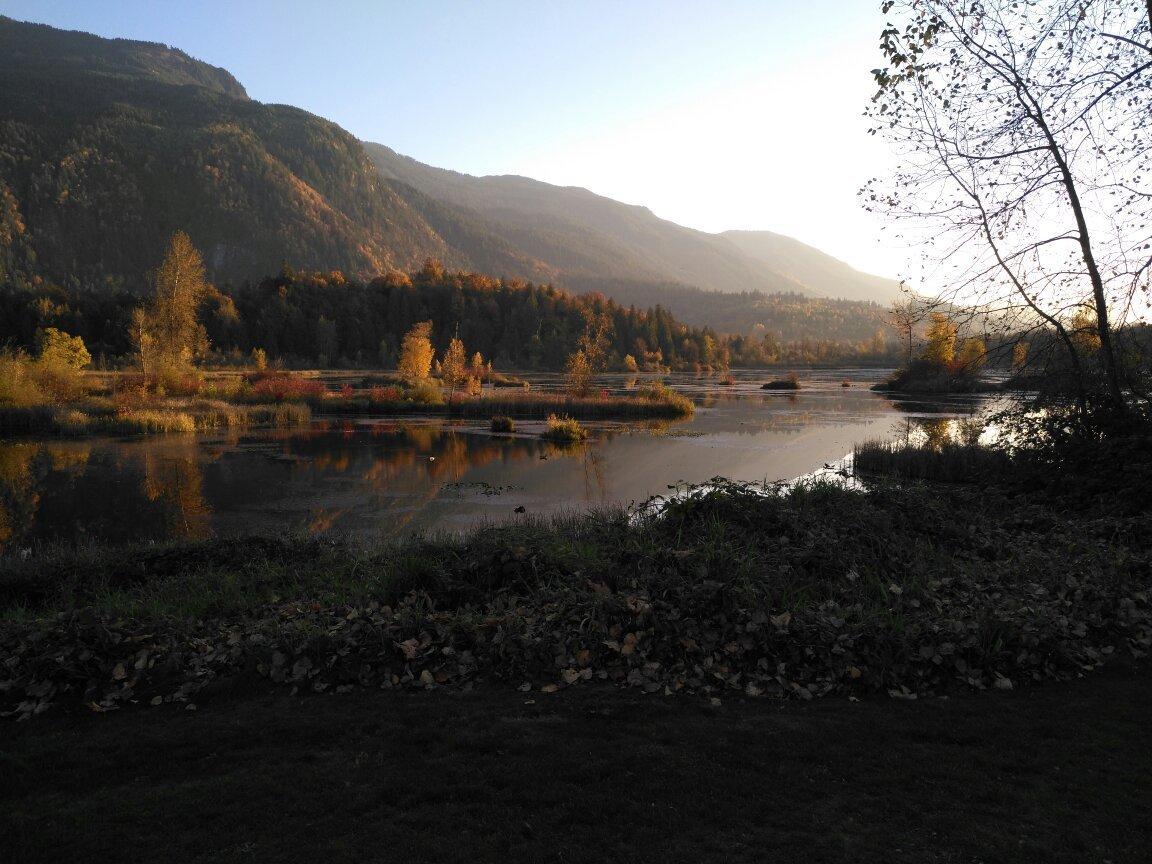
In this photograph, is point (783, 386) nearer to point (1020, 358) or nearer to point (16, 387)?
point (1020, 358)

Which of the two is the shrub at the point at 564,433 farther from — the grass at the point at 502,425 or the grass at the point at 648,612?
the grass at the point at 648,612

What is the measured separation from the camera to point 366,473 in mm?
24562

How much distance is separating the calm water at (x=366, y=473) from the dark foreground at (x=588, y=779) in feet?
32.1

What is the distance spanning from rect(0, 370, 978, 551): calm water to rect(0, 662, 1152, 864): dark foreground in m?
9.77

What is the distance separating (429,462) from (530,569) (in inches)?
757

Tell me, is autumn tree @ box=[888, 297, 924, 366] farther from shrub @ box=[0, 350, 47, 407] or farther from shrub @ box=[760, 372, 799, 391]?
shrub @ box=[760, 372, 799, 391]

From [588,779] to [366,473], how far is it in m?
21.5

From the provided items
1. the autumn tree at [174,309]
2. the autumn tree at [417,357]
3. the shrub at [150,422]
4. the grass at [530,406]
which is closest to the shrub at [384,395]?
the grass at [530,406]

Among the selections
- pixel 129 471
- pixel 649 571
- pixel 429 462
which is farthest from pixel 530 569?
pixel 129 471

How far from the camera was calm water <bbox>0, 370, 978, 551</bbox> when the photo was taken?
56.3ft

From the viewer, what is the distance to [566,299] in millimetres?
159500

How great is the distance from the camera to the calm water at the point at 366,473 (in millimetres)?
17172

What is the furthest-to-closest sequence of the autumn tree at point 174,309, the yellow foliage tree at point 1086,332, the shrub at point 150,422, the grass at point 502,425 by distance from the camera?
the autumn tree at point 174,309
the grass at point 502,425
the shrub at point 150,422
the yellow foliage tree at point 1086,332

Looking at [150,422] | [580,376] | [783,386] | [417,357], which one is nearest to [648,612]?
[150,422]
